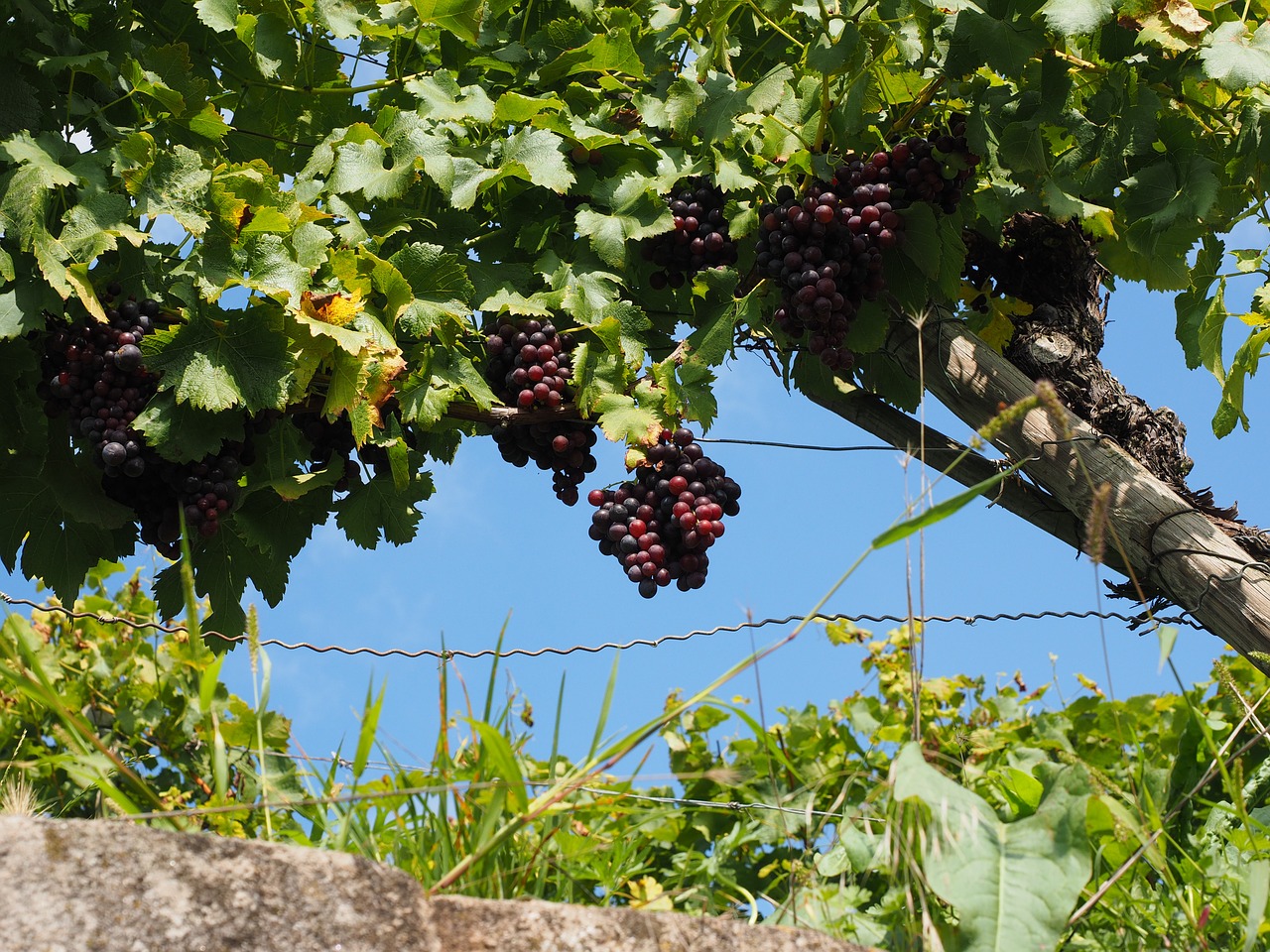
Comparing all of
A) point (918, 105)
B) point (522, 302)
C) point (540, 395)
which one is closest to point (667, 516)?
point (540, 395)

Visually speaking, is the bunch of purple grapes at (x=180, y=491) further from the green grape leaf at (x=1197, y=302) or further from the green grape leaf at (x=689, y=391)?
the green grape leaf at (x=1197, y=302)

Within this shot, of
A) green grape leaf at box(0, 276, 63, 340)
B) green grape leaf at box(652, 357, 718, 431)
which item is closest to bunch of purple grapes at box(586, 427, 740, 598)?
green grape leaf at box(652, 357, 718, 431)

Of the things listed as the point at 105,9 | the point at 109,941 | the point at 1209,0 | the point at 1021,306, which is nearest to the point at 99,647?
the point at 105,9

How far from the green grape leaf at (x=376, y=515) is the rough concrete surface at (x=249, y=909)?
1676 millimetres

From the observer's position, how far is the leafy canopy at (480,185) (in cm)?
250

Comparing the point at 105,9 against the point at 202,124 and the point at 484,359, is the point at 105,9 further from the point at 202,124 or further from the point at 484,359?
the point at 484,359

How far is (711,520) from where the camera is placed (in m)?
2.69

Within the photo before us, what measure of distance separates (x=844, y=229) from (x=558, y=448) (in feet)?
2.55

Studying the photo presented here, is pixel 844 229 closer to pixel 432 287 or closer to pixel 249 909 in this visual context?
pixel 432 287

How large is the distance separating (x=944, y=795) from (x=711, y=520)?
4.38 feet

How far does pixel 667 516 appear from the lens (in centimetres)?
270

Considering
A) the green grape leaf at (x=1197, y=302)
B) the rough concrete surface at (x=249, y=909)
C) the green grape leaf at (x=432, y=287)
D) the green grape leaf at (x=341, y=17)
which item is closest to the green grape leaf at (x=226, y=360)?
the green grape leaf at (x=432, y=287)

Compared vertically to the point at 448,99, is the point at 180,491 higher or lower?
lower

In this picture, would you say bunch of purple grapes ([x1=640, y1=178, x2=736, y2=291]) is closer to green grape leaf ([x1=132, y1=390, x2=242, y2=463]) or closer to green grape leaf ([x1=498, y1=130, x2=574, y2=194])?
green grape leaf ([x1=498, y1=130, x2=574, y2=194])
